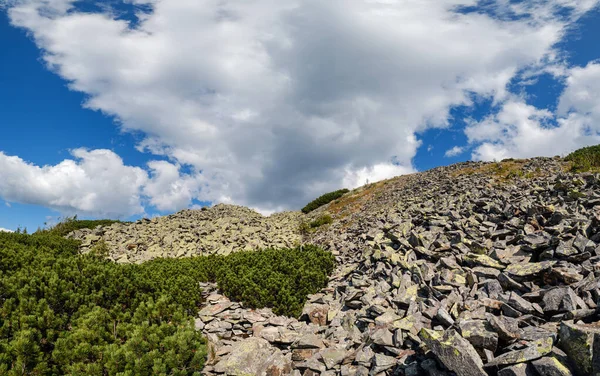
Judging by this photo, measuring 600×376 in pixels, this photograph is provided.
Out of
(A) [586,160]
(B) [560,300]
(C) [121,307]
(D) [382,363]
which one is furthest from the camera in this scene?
(A) [586,160]

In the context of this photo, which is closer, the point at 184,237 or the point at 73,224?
the point at 184,237

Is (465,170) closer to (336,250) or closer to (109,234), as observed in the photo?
(336,250)

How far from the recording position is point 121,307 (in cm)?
1052

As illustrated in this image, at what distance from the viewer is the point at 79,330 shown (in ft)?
25.9

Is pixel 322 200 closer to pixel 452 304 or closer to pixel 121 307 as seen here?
pixel 121 307

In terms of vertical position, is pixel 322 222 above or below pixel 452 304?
above

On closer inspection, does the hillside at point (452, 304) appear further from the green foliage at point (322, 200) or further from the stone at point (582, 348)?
the green foliage at point (322, 200)

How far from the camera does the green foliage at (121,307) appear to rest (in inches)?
290

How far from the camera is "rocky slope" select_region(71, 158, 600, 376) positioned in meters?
6.02

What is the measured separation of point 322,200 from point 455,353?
43.6 m

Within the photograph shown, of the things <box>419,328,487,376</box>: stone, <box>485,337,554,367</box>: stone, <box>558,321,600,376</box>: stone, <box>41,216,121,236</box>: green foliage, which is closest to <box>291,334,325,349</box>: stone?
<box>419,328,487,376</box>: stone

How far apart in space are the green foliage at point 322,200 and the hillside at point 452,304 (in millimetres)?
28464

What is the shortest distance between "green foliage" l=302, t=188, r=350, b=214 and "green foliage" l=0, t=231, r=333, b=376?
3195cm

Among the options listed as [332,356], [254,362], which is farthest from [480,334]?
[254,362]
